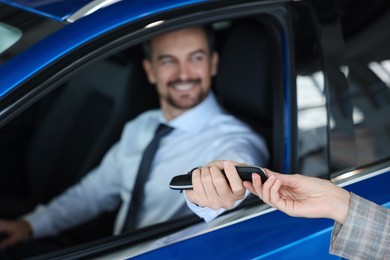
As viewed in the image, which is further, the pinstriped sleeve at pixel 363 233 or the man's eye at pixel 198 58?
the man's eye at pixel 198 58

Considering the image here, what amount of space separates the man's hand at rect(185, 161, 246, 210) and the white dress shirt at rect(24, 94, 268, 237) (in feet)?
1.78

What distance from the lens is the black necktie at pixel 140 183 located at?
2232 millimetres

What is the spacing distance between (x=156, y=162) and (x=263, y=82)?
1.83ft

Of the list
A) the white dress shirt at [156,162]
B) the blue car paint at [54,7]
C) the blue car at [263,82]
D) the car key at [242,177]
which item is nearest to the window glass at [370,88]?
the blue car at [263,82]

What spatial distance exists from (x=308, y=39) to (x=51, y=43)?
75 centimetres

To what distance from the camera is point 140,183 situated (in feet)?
7.46

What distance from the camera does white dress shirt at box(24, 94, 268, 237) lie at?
2.17 metres

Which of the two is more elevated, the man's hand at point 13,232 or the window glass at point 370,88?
the window glass at point 370,88

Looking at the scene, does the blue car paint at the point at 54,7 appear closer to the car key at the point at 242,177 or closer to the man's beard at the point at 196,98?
the car key at the point at 242,177

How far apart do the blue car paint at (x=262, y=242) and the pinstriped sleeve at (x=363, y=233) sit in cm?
14

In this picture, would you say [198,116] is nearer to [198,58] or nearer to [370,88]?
[198,58]

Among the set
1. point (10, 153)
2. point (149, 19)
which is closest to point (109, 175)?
point (10, 153)

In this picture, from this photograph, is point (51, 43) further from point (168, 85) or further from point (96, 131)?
point (96, 131)

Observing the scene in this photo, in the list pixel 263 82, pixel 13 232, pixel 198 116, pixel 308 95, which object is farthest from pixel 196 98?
pixel 13 232
